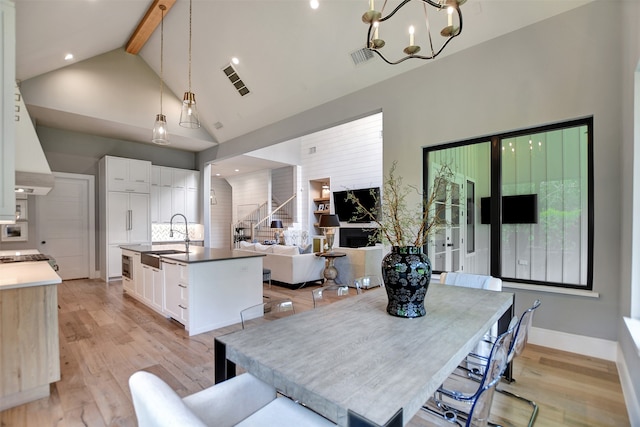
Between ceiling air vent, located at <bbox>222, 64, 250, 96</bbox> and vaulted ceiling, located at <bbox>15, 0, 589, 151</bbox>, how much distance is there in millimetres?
108

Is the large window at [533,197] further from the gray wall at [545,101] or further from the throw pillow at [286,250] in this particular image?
the throw pillow at [286,250]

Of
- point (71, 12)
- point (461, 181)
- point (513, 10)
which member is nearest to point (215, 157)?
point (71, 12)

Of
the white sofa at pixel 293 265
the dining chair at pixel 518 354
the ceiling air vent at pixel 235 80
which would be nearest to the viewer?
the dining chair at pixel 518 354

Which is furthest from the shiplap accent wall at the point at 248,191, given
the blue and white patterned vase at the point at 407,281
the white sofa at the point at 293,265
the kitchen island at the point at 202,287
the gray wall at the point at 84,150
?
the blue and white patterned vase at the point at 407,281

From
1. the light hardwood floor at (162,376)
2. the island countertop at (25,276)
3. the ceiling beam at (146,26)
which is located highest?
the ceiling beam at (146,26)

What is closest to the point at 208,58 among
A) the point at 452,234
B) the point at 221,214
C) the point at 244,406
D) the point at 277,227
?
the point at 452,234

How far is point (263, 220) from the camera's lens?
10.5 meters

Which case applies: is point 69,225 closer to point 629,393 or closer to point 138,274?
point 138,274

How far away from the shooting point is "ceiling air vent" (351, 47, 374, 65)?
13.5ft

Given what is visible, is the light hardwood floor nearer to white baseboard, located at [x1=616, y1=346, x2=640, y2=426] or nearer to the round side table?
white baseboard, located at [x1=616, y1=346, x2=640, y2=426]

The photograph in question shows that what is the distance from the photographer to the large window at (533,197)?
3.11 meters

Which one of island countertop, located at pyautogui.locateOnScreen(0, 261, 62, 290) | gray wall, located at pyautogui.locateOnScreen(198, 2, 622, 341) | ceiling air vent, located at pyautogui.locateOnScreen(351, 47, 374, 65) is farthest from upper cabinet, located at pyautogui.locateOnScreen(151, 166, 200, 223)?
gray wall, located at pyautogui.locateOnScreen(198, 2, 622, 341)

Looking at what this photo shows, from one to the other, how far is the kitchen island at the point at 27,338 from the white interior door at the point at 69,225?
16.4 ft

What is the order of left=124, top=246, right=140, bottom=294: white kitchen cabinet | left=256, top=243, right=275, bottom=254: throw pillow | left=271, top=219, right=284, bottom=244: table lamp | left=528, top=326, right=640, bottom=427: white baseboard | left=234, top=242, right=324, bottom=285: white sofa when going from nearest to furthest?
left=528, top=326, right=640, bottom=427: white baseboard → left=124, top=246, right=140, bottom=294: white kitchen cabinet → left=234, top=242, right=324, bottom=285: white sofa → left=256, top=243, right=275, bottom=254: throw pillow → left=271, top=219, right=284, bottom=244: table lamp
